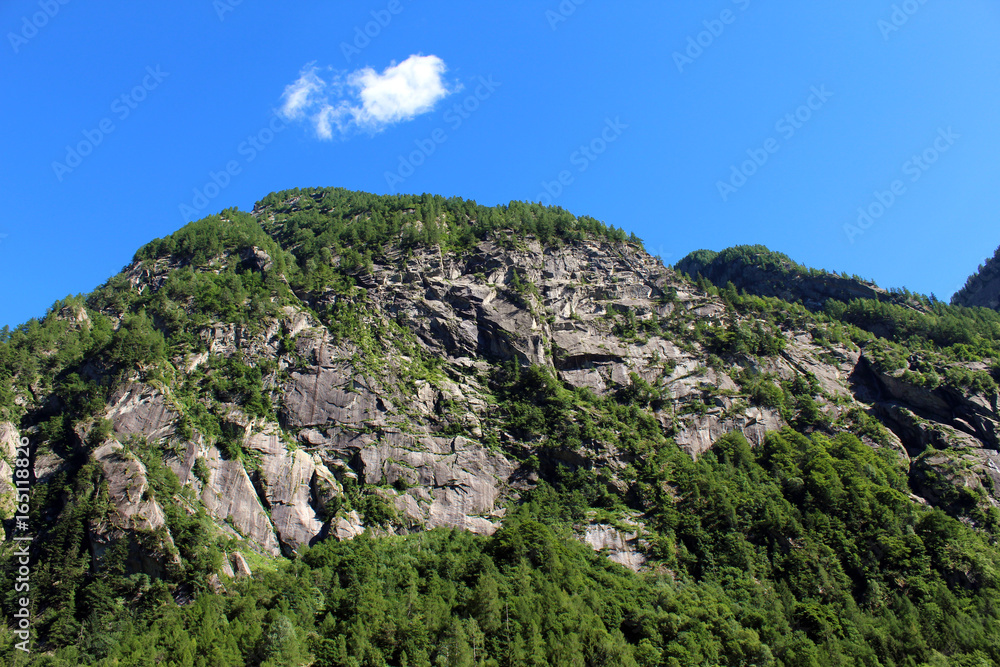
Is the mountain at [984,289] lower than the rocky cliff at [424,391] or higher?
higher

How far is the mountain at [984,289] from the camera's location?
181 m

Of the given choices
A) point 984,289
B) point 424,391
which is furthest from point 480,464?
point 984,289

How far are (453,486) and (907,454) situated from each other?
2739 inches

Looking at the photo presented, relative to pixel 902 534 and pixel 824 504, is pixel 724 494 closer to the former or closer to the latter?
pixel 824 504

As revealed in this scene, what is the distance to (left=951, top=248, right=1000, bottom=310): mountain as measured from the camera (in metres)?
181

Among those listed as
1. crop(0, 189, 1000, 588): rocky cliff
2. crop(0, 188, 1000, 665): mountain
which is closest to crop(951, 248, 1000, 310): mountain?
crop(0, 188, 1000, 665): mountain

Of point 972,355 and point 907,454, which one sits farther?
point 972,355

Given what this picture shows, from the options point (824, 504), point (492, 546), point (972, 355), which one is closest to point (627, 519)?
Result: point (492, 546)

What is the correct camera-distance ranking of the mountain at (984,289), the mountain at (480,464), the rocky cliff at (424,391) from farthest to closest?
1. the mountain at (984,289)
2. the rocky cliff at (424,391)
3. the mountain at (480,464)

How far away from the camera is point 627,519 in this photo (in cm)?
7894

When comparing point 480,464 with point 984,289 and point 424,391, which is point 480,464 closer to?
point 424,391

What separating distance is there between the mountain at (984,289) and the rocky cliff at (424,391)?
91.9 m

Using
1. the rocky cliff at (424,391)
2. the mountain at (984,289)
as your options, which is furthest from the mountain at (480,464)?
the mountain at (984,289)

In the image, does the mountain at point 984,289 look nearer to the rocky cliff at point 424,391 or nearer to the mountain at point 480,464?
the mountain at point 480,464
